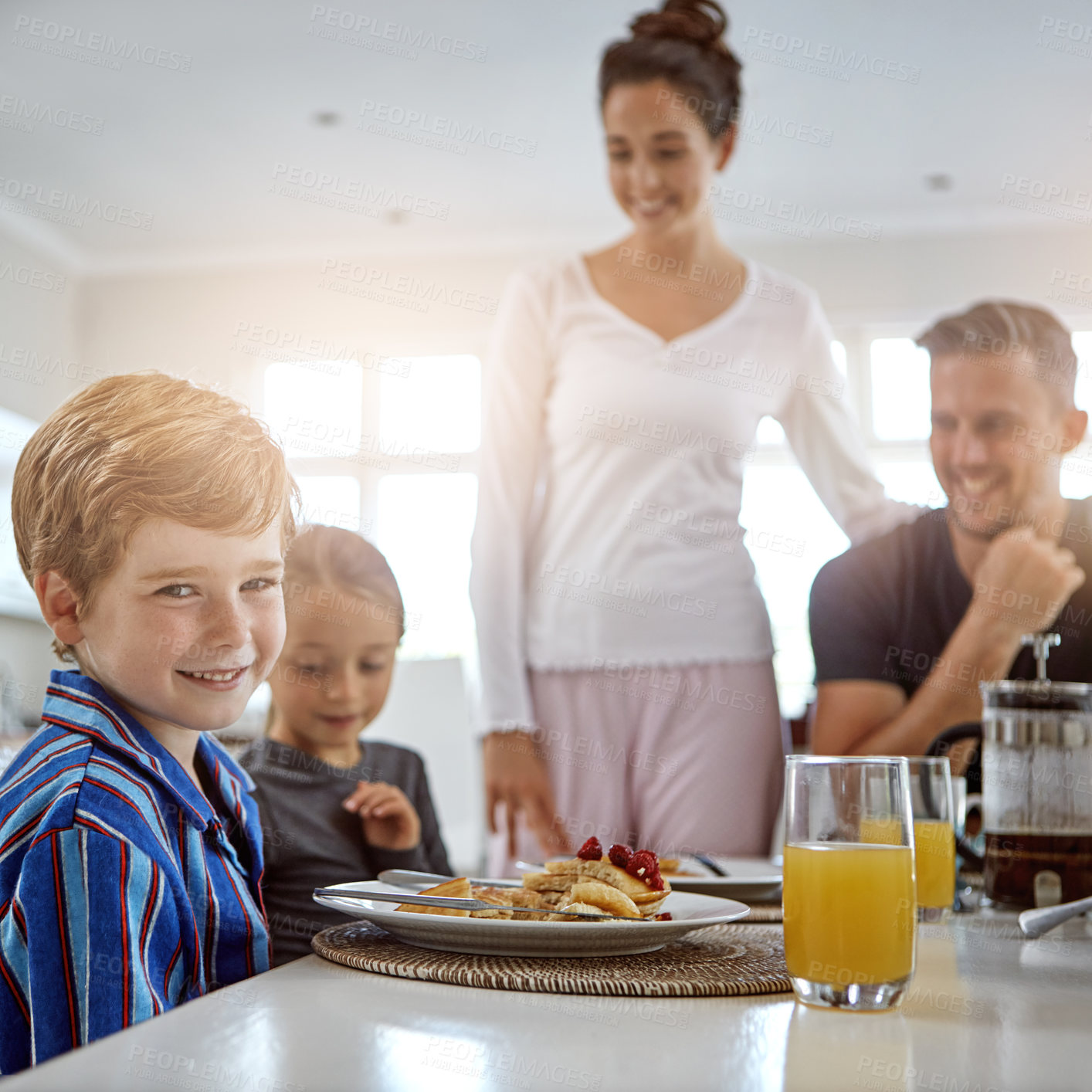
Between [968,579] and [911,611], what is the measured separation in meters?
0.11

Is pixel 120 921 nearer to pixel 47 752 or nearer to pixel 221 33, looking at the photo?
pixel 47 752

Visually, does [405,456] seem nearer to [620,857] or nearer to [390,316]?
[390,316]

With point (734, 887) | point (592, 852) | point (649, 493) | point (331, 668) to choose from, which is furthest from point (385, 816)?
point (649, 493)

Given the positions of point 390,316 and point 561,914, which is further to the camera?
point 390,316

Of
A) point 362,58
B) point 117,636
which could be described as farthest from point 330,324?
point 117,636

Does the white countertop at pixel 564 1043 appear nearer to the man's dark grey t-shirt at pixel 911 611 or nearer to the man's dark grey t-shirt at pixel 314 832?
the man's dark grey t-shirt at pixel 314 832

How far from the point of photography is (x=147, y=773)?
0.60 metres

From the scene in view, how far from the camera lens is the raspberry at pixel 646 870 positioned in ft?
2.15

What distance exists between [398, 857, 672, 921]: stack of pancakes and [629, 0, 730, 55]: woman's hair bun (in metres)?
1.81

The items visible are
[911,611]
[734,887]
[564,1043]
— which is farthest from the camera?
[911,611]

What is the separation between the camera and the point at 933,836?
0.92m

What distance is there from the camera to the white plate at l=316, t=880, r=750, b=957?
1.83 feet

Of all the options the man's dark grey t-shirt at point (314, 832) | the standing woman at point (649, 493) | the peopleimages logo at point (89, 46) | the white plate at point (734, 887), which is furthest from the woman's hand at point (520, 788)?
the peopleimages logo at point (89, 46)

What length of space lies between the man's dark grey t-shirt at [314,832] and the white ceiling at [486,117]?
197 cm
